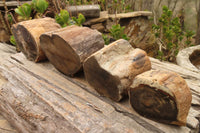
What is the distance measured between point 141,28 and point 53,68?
3588mm

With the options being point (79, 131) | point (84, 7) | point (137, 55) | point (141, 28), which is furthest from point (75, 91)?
point (141, 28)

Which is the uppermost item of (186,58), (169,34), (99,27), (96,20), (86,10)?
(86,10)

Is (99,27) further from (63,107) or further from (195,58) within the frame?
(63,107)

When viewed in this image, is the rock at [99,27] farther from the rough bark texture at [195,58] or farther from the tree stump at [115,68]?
the tree stump at [115,68]

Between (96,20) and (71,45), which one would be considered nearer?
(71,45)

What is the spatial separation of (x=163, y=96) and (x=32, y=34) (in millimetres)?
1350

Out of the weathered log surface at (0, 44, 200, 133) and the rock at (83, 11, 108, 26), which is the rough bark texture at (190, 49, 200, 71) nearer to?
the weathered log surface at (0, 44, 200, 133)

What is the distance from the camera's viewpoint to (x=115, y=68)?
1188mm

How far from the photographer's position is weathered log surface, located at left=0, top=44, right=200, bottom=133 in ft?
3.46

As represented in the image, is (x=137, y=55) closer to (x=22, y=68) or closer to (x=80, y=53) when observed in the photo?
(x=80, y=53)

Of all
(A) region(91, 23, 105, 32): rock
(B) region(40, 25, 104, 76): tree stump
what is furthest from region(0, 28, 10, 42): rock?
(B) region(40, 25, 104, 76): tree stump

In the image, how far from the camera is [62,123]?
108 centimetres

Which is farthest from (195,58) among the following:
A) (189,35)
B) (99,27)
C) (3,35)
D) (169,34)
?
(3,35)

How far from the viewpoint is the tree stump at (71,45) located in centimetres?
134
